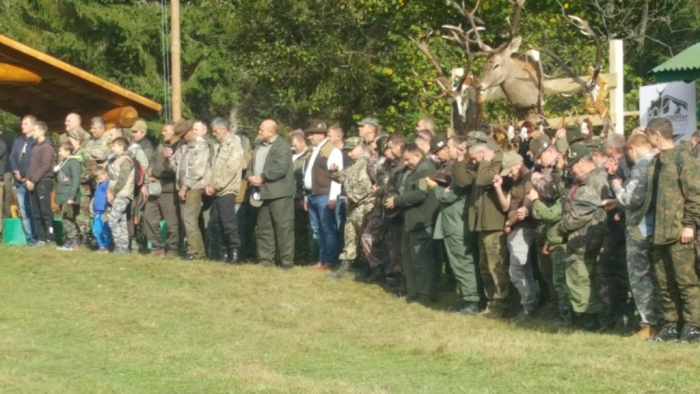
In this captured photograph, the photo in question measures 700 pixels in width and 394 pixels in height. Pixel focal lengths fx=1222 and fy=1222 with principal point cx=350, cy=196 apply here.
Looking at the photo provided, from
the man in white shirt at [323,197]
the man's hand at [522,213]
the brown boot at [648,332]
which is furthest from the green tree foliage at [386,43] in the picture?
the brown boot at [648,332]

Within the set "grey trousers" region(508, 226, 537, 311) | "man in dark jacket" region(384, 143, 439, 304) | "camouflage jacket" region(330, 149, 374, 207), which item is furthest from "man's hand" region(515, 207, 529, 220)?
"camouflage jacket" region(330, 149, 374, 207)

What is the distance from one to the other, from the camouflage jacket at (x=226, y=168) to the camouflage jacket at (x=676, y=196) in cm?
755

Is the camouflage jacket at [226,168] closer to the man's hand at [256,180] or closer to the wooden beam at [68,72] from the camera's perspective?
the man's hand at [256,180]

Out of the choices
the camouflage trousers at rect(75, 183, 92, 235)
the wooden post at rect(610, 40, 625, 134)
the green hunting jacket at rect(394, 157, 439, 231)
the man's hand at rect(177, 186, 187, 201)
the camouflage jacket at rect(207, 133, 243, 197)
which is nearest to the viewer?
the green hunting jacket at rect(394, 157, 439, 231)

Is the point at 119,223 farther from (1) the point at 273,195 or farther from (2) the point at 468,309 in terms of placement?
(2) the point at 468,309

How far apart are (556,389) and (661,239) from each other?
6.72ft

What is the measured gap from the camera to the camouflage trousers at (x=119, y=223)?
17.4m

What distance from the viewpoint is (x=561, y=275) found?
→ 11.6 metres

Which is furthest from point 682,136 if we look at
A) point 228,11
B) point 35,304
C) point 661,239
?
point 228,11

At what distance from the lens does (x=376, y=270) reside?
49.3 ft

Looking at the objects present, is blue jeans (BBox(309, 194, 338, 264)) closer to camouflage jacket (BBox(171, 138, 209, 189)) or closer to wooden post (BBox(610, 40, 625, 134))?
camouflage jacket (BBox(171, 138, 209, 189))

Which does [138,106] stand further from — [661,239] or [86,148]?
[661,239]

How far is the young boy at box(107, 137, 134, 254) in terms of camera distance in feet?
57.1

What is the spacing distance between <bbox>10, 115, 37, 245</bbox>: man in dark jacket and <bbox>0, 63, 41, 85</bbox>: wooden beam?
1.95 feet
